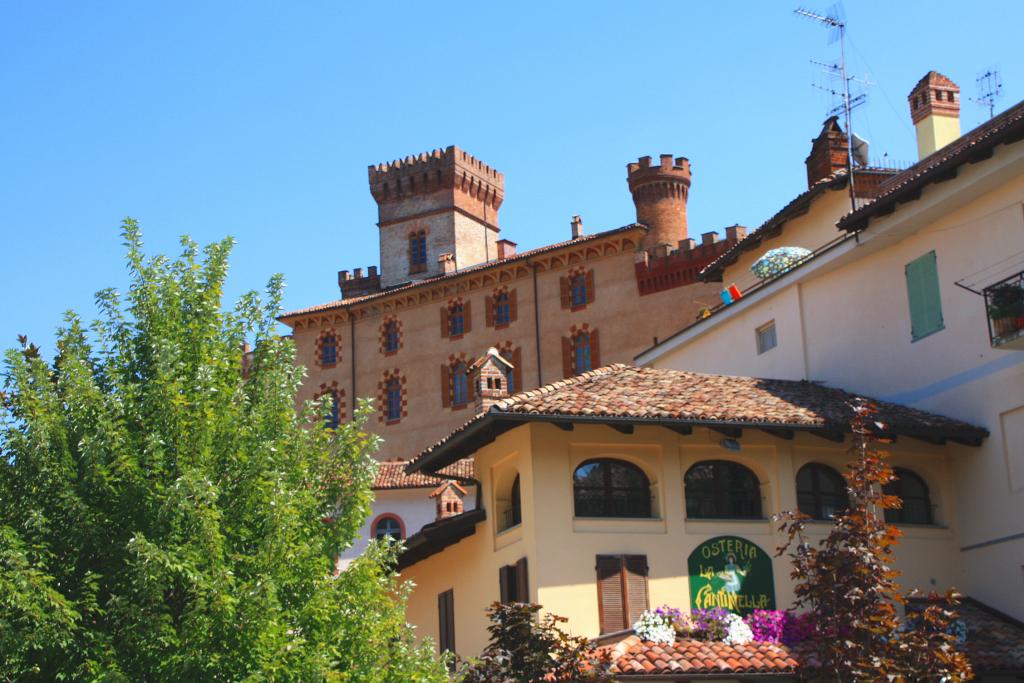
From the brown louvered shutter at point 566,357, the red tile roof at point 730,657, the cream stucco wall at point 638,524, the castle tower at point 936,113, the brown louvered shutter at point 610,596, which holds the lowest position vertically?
the red tile roof at point 730,657

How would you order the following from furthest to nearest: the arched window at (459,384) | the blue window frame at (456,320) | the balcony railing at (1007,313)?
the blue window frame at (456,320), the arched window at (459,384), the balcony railing at (1007,313)

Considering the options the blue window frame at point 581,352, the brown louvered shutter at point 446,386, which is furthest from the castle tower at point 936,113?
the brown louvered shutter at point 446,386

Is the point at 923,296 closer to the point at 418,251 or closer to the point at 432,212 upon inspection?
the point at 418,251

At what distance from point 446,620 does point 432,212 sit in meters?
49.7

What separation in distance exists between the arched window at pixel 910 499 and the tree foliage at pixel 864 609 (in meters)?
6.82

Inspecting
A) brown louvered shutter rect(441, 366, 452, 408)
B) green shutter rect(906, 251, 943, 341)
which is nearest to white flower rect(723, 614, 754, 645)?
green shutter rect(906, 251, 943, 341)

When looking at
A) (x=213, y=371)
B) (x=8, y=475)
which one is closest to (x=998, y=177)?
(x=213, y=371)

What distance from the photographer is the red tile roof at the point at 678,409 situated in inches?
936

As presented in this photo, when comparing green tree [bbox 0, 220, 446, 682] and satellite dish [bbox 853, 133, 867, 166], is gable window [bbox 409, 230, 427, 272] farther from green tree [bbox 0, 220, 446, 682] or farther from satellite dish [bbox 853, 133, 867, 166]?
green tree [bbox 0, 220, 446, 682]

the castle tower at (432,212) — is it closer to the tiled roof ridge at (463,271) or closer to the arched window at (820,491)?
the tiled roof ridge at (463,271)

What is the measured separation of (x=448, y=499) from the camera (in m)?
39.1

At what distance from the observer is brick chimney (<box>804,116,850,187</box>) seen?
39.9 m

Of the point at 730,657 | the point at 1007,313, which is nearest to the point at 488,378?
the point at 730,657

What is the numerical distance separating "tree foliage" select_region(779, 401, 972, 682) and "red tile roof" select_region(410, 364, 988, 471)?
510cm
